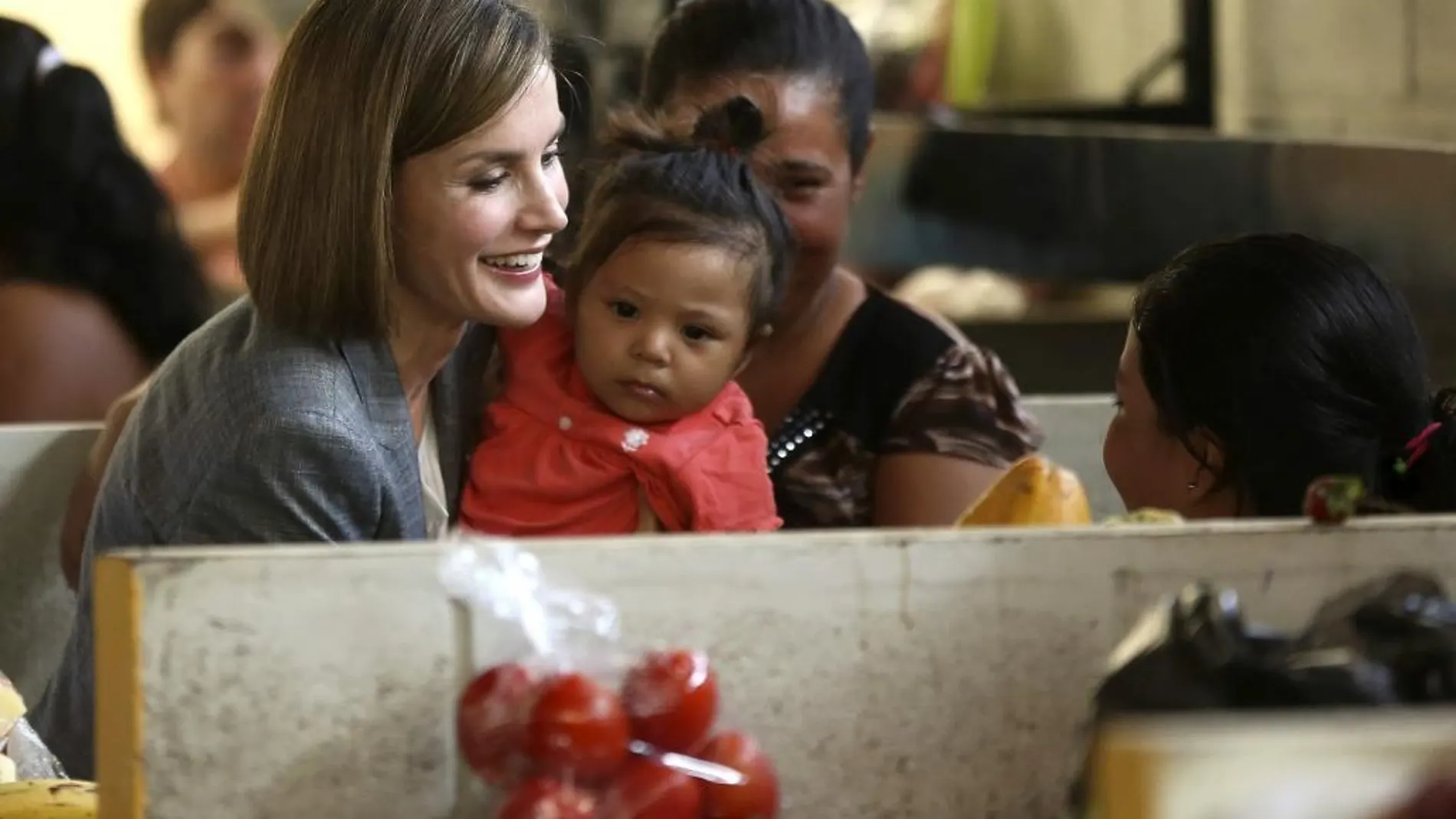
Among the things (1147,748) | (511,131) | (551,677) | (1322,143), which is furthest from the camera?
(1322,143)

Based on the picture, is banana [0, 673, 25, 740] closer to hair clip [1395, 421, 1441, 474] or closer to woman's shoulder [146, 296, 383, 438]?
woman's shoulder [146, 296, 383, 438]

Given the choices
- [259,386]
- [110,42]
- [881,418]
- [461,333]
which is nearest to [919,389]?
[881,418]

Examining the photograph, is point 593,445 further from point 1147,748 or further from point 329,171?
point 1147,748

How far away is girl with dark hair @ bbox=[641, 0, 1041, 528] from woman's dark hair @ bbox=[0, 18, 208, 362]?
1036 mm

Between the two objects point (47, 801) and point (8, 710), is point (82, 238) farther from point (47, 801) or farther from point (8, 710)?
point (47, 801)

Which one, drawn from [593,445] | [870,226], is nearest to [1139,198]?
[870,226]

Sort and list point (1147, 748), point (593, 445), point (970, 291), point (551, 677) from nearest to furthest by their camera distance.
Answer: point (1147, 748)
point (551, 677)
point (593, 445)
point (970, 291)

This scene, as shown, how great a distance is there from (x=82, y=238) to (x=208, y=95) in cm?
239

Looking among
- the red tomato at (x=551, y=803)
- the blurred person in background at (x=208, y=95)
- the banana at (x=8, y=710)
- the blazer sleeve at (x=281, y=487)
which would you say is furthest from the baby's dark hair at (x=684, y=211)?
the blurred person in background at (x=208, y=95)

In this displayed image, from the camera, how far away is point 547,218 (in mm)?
1745

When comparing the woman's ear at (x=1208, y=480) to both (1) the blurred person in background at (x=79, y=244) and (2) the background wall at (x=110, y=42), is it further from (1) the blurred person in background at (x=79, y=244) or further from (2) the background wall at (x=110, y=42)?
(2) the background wall at (x=110, y=42)

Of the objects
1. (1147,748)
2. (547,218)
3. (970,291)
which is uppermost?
(547,218)

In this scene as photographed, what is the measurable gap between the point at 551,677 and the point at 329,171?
26.8 inches

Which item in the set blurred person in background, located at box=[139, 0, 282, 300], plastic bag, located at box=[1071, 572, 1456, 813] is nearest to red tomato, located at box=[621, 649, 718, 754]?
plastic bag, located at box=[1071, 572, 1456, 813]
